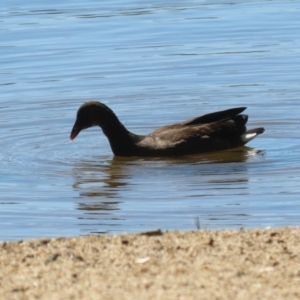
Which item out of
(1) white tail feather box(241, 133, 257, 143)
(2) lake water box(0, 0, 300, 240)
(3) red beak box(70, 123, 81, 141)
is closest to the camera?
(2) lake water box(0, 0, 300, 240)

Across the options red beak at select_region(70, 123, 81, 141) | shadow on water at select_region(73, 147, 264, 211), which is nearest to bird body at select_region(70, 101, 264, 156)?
red beak at select_region(70, 123, 81, 141)

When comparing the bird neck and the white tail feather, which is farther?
the white tail feather

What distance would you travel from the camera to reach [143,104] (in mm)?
15742

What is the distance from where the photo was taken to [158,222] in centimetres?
980

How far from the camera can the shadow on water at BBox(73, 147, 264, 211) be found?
1111 cm

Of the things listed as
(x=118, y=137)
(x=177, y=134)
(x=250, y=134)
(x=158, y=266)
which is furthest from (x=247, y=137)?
(x=158, y=266)

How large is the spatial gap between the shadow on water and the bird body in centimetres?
11

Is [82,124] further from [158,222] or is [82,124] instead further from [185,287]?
[185,287]

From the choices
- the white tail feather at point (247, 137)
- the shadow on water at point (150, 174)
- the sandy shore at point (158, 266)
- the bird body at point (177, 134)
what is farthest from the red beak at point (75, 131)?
the sandy shore at point (158, 266)

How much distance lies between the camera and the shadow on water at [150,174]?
11.1 m

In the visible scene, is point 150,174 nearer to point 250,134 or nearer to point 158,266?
point 250,134

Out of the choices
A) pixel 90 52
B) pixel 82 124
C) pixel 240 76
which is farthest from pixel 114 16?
pixel 82 124

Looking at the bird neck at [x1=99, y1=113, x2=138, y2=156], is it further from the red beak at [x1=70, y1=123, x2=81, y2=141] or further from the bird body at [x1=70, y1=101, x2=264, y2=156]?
the red beak at [x1=70, y1=123, x2=81, y2=141]

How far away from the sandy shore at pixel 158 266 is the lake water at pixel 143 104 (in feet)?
5.60
